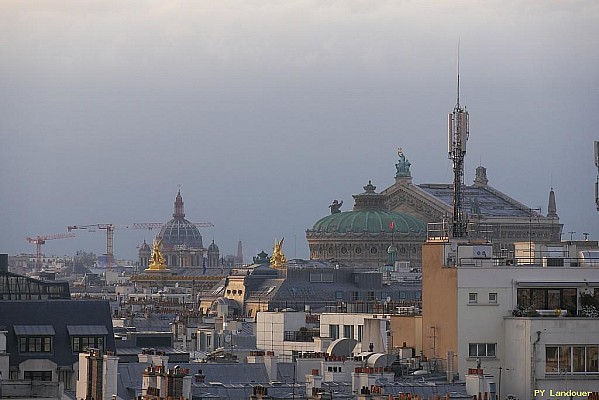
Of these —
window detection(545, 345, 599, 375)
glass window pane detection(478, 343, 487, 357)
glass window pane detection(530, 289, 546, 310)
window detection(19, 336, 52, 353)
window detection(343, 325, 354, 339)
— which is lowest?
window detection(545, 345, 599, 375)

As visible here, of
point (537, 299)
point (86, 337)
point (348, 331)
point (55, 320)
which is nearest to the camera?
point (537, 299)

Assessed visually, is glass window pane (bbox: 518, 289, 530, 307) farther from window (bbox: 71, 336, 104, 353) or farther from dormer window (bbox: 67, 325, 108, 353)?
window (bbox: 71, 336, 104, 353)

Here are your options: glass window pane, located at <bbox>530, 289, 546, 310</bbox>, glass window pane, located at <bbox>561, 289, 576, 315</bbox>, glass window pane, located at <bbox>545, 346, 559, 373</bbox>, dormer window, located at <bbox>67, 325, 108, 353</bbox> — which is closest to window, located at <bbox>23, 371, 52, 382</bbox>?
dormer window, located at <bbox>67, 325, 108, 353</bbox>

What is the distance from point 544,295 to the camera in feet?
162

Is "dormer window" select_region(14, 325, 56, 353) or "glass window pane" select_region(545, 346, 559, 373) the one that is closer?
"glass window pane" select_region(545, 346, 559, 373)

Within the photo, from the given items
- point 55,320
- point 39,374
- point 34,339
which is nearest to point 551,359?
point 39,374

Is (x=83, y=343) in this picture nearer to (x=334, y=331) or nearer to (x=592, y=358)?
(x=592, y=358)

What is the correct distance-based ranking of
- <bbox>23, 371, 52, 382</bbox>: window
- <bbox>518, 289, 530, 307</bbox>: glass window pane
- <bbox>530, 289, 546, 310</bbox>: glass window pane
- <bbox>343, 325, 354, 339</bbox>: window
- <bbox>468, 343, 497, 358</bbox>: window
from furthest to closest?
<bbox>343, 325, 354, 339</bbox>: window < <bbox>23, 371, 52, 382</bbox>: window < <bbox>530, 289, 546, 310</bbox>: glass window pane < <bbox>518, 289, 530, 307</bbox>: glass window pane < <bbox>468, 343, 497, 358</bbox>: window

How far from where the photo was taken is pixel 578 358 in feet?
154

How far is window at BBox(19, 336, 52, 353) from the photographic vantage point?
186ft

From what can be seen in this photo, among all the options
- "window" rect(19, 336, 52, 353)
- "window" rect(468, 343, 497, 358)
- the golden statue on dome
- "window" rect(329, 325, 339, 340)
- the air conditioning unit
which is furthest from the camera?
the golden statue on dome

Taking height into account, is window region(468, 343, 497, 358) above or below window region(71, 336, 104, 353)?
below

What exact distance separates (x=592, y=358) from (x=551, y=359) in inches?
28.9

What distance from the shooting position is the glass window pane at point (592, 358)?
46875mm
